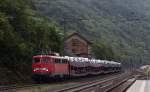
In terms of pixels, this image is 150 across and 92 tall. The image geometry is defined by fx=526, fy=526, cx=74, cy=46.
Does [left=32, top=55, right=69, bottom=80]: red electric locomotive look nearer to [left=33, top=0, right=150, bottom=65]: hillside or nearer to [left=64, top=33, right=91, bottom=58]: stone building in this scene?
[left=64, top=33, right=91, bottom=58]: stone building

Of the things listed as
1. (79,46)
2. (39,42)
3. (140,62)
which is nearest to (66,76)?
(39,42)

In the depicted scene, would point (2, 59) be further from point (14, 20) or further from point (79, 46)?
point (79, 46)

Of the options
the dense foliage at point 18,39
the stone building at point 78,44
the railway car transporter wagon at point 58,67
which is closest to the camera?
the dense foliage at point 18,39

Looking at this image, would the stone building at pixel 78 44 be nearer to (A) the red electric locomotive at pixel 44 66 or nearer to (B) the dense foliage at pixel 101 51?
(B) the dense foliage at pixel 101 51

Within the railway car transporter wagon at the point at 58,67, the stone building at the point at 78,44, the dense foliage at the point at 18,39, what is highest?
the stone building at the point at 78,44

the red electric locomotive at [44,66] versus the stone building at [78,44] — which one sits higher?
the stone building at [78,44]

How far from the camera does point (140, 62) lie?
181750mm

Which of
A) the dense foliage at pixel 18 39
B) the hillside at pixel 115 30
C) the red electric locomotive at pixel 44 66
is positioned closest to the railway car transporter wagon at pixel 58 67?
the red electric locomotive at pixel 44 66

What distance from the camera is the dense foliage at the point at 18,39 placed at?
57.7 meters

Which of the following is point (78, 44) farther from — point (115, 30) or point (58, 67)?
point (58, 67)

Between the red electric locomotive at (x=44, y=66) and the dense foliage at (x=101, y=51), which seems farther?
the dense foliage at (x=101, y=51)

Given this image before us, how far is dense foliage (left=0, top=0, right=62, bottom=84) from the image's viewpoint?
57.7 meters

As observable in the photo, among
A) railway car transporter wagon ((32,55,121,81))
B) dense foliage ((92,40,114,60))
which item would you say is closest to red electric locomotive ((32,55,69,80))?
railway car transporter wagon ((32,55,121,81))

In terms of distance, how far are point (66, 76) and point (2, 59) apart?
13001mm
